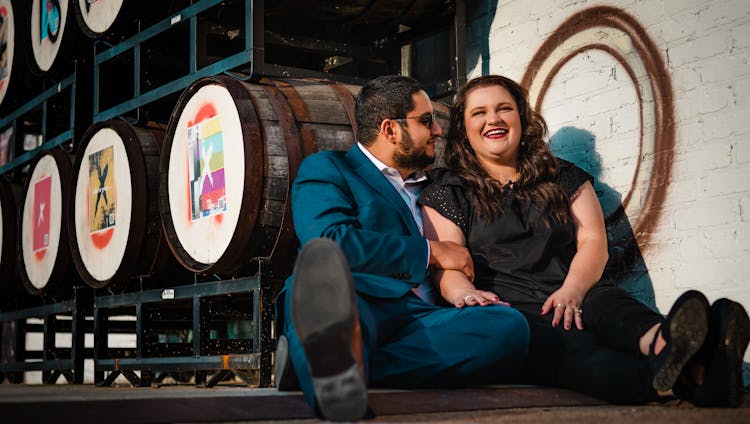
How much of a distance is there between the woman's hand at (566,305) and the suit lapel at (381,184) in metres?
0.54

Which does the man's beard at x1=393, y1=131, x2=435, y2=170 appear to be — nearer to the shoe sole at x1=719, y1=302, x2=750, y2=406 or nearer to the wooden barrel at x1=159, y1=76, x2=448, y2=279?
the wooden barrel at x1=159, y1=76, x2=448, y2=279

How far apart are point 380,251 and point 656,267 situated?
4.93 feet

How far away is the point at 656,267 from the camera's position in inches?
155

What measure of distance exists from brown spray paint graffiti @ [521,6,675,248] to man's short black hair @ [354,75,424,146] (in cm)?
113

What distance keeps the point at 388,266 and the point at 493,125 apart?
2.97 ft

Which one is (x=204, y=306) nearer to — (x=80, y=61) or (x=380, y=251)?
(x=380, y=251)

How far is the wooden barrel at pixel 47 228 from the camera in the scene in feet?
19.5

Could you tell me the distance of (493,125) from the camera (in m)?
3.66

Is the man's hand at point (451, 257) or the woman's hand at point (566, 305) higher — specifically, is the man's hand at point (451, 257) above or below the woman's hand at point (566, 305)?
above

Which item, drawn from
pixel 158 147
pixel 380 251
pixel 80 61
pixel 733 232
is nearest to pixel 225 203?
pixel 158 147

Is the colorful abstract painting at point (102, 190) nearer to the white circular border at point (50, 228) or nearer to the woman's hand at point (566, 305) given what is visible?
the white circular border at point (50, 228)

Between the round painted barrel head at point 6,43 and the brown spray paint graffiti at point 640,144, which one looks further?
the round painted barrel head at point 6,43

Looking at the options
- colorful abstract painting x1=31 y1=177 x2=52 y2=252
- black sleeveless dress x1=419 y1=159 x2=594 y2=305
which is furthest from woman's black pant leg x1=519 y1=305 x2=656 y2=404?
colorful abstract painting x1=31 y1=177 x2=52 y2=252

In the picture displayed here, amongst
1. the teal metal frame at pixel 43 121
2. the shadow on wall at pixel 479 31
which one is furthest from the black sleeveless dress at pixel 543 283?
the teal metal frame at pixel 43 121
